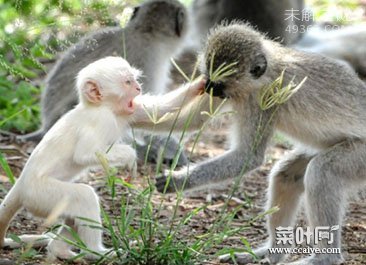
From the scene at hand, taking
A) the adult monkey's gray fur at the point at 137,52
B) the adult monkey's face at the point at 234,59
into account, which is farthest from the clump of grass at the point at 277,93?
the adult monkey's gray fur at the point at 137,52

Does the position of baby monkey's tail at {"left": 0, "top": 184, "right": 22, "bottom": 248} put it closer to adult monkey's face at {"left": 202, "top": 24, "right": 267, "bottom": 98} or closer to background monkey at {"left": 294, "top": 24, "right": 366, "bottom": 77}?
adult monkey's face at {"left": 202, "top": 24, "right": 267, "bottom": 98}

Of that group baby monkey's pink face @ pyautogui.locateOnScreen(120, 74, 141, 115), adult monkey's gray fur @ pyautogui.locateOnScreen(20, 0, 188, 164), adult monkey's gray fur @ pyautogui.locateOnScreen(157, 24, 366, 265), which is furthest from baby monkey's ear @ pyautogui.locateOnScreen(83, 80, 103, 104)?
adult monkey's gray fur @ pyautogui.locateOnScreen(20, 0, 188, 164)

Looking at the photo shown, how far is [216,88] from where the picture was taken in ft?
20.0

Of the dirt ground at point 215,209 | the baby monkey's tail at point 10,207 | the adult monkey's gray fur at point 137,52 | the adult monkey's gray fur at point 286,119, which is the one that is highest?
the adult monkey's gray fur at point 137,52

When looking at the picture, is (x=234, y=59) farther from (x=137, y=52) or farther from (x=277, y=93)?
(x=137, y=52)

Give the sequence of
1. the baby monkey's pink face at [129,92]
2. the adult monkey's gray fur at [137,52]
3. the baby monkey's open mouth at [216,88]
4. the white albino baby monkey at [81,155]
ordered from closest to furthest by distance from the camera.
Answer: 1. the white albino baby monkey at [81,155]
2. the baby monkey's pink face at [129,92]
3. the baby monkey's open mouth at [216,88]
4. the adult monkey's gray fur at [137,52]

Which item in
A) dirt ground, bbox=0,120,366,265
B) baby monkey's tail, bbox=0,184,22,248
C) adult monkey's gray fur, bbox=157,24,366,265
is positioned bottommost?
dirt ground, bbox=0,120,366,265

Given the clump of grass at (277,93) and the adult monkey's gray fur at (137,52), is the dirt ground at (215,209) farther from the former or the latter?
the clump of grass at (277,93)

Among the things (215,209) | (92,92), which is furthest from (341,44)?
(92,92)

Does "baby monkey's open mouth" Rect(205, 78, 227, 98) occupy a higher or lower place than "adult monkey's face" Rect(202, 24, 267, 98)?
lower

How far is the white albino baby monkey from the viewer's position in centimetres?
497

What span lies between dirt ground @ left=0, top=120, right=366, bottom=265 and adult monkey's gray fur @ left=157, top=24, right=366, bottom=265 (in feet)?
1.06

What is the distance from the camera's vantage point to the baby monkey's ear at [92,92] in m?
5.22

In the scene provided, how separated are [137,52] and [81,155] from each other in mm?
4894
